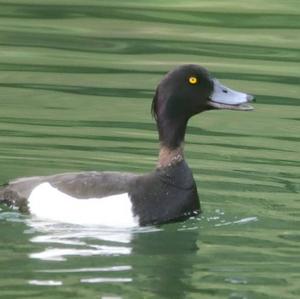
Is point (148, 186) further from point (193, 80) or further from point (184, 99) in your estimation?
point (193, 80)

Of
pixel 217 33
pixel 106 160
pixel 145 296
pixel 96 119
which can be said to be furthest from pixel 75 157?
pixel 217 33

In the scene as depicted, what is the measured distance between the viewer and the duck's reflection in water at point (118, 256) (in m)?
10.4

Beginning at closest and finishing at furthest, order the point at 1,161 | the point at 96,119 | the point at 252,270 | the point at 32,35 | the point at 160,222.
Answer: the point at 252,270
the point at 160,222
the point at 1,161
the point at 96,119
the point at 32,35

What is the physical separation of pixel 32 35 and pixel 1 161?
15.7 feet

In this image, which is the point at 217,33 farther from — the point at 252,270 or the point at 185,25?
the point at 252,270

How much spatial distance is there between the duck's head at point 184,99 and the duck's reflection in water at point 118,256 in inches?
33.3

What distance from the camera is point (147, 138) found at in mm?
14398

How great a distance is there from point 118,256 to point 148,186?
1272 millimetres

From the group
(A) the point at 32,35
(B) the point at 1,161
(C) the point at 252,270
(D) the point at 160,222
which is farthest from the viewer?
(A) the point at 32,35

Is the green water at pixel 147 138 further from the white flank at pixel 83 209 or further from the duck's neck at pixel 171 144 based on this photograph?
the duck's neck at pixel 171 144

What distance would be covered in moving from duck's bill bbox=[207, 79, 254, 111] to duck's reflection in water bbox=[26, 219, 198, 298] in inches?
41.0

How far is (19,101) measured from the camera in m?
15.6

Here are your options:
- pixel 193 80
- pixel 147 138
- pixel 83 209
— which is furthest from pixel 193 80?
pixel 147 138

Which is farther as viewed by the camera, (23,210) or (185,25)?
(185,25)
